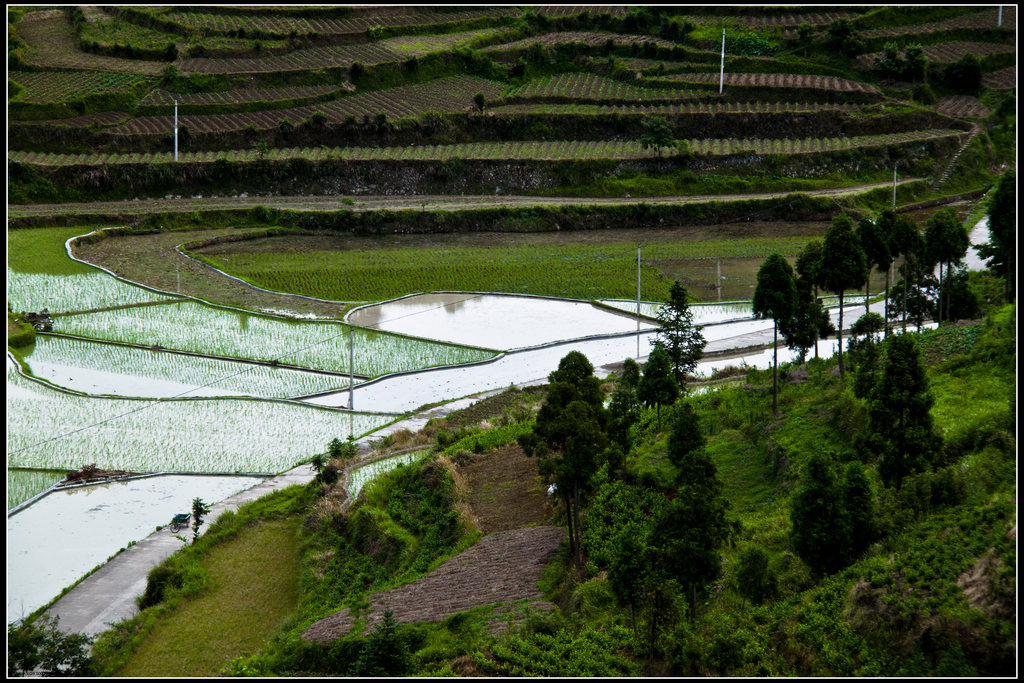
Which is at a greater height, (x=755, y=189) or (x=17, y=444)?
(x=755, y=189)

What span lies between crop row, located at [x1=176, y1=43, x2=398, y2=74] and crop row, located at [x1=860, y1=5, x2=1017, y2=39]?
33748mm

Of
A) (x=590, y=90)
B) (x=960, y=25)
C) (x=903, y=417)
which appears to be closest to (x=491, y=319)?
(x=903, y=417)

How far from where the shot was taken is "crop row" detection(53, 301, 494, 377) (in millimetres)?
34812

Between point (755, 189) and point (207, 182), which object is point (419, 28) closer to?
point (207, 182)

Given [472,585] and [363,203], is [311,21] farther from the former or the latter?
[472,585]

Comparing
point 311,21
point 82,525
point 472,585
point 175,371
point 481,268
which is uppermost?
point 311,21

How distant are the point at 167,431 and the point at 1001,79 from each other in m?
61.7

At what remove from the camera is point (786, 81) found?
66625 mm

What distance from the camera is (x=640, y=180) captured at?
58500 mm

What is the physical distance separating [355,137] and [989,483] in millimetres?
51098

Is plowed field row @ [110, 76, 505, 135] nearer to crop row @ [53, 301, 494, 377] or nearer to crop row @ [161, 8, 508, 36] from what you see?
crop row @ [161, 8, 508, 36]

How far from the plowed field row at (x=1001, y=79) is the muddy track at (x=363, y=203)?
49.9 feet

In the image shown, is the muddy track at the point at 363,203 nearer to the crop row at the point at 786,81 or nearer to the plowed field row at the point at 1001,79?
the crop row at the point at 786,81

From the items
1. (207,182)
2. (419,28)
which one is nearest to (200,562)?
(207,182)
